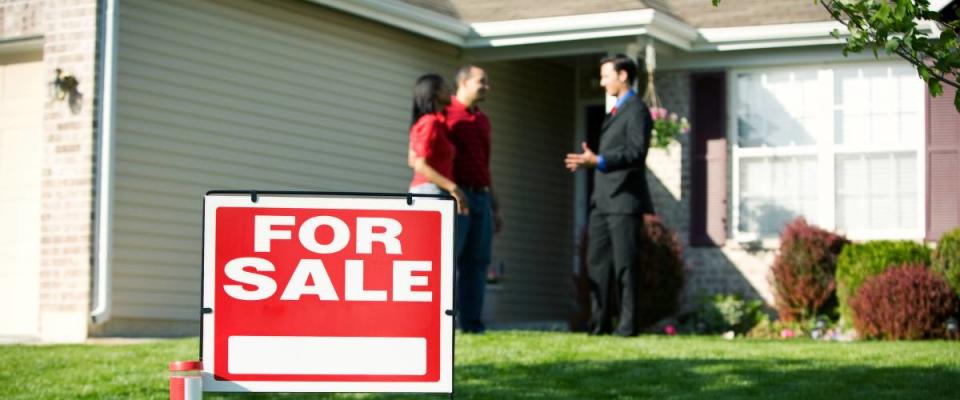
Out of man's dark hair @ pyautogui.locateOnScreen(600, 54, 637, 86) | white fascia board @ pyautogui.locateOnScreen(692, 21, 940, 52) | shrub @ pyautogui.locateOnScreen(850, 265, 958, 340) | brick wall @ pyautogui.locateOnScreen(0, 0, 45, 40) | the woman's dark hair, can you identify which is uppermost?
white fascia board @ pyautogui.locateOnScreen(692, 21, 940, 52)

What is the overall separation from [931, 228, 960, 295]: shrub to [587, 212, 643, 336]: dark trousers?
3.39 m

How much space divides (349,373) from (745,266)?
11134 millimetres

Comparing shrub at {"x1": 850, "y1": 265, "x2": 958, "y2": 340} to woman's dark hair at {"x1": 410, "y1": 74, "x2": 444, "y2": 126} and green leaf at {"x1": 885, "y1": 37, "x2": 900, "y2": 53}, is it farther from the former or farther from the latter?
green leaf at {"x1": 885, "y1": 37, "x2": 900, "y2": 53}

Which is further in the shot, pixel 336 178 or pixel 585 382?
pixel 336 178

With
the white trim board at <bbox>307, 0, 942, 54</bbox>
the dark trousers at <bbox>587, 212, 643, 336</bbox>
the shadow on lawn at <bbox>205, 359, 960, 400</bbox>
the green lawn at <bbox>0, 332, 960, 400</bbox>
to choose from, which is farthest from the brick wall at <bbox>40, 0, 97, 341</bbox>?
the shadow on lawn at <bbox>205, 359, 960, 400</bbox>

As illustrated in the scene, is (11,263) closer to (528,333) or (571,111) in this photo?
(528,333)

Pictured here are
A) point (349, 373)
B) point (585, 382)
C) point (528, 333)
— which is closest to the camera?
point (349, 373)

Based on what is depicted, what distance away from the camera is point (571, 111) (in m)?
17.8

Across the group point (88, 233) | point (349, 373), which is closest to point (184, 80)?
point (88, 233)

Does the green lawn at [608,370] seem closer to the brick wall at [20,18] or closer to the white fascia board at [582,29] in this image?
the brick wall at [20,18]

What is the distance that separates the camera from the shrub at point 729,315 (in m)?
15.2

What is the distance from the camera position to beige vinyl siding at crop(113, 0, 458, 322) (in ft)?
40.4

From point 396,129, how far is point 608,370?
6739 millimetres

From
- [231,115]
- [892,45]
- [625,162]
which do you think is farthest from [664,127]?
[892,45]
